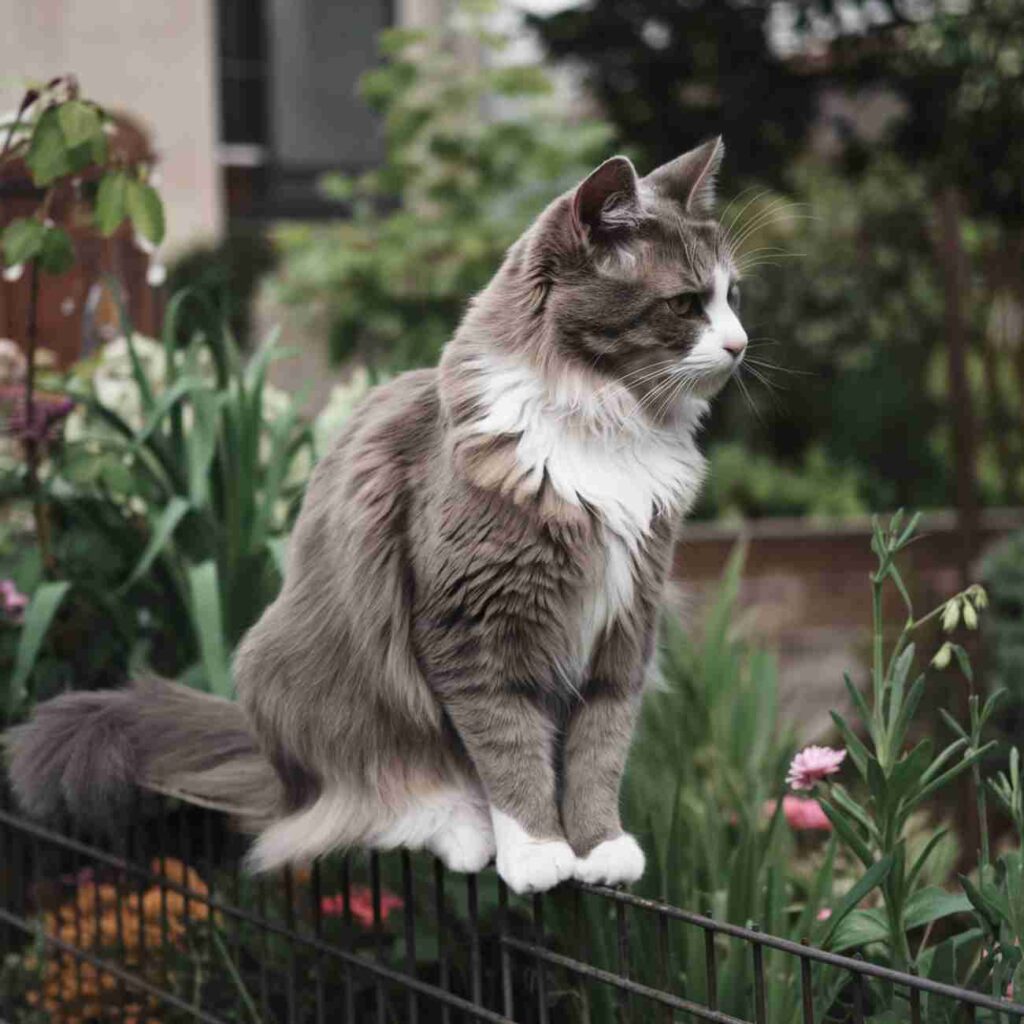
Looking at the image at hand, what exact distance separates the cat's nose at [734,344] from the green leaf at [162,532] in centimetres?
143

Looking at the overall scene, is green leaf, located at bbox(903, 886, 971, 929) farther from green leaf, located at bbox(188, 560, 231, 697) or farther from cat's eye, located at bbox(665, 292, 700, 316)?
green leaf, located at bbox(188, 560, 231, 697)

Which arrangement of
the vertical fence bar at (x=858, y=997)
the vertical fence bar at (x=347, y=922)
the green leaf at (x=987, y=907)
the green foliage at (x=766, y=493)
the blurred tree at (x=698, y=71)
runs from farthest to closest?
the green foliage at (x=766, y=493)
the blurred tree at (x=698, y=71)
the vertical fence bar at (x=347, y=922)
the green leaf at (x=987, y=907)
the vertical fence bar at (x=858, y=997)

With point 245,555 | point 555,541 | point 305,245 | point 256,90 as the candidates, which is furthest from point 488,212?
point 555,541

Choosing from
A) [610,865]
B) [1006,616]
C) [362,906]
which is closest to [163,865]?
[362,906]

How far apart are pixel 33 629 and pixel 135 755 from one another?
61 cm

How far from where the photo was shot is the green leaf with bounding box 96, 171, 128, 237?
277 centimetres

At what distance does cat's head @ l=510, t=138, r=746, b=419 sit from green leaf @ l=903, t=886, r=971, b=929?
75 cm

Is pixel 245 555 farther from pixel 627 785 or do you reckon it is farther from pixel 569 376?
pixel 569 376

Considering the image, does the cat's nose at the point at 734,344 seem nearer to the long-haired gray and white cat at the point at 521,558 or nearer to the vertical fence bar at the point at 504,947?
the long-haired gray and white cat at the point at 521,558

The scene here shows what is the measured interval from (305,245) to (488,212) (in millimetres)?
1107

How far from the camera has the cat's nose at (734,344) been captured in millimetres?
2025

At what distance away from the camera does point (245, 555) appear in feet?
10.3

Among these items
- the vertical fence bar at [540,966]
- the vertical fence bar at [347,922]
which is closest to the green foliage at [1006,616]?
the vertical fence bar at [347,922]

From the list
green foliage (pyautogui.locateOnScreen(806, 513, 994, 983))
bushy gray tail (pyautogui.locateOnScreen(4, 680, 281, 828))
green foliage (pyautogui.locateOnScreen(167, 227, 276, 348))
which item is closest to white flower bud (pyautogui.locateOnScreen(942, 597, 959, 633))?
green foliage (pyautogui.locateOnScreen(806, 513, 994, 983))
